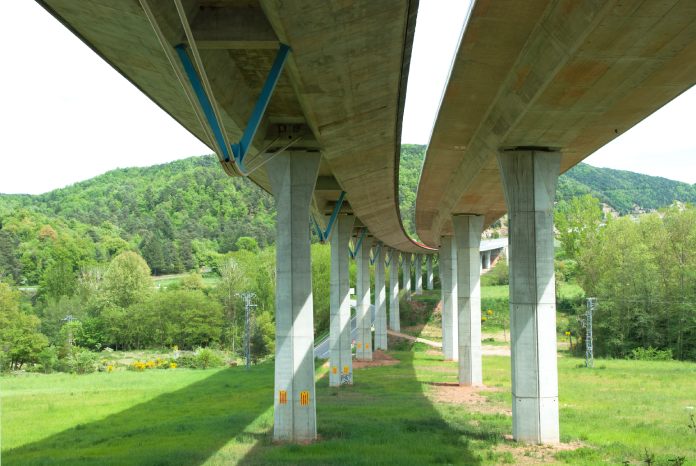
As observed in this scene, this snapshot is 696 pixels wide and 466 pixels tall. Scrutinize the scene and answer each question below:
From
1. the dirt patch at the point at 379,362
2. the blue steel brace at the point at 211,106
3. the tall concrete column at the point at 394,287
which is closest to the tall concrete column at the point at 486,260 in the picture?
the tall concrete column at the point at 394,287

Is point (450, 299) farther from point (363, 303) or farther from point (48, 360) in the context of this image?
point (48, 360)

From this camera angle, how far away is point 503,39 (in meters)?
15.6

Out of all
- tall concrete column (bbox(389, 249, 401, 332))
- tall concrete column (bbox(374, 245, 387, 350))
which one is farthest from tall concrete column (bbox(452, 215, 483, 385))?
tall concrete column (bbox(389, 249, 401, 332))

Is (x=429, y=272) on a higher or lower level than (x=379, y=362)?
higher

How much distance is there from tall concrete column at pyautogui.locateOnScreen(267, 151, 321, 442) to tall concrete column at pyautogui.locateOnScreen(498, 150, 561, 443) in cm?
609

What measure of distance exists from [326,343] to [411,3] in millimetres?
66040

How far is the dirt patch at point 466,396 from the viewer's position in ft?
93.2

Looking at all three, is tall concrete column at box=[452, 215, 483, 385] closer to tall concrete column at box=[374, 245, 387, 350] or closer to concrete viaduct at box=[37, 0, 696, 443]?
concrete viaduct at box=[37, 0, 696, 443]

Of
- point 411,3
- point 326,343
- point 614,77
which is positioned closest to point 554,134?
point 614,77

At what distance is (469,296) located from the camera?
124 ft

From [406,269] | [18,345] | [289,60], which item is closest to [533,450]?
[289,60]

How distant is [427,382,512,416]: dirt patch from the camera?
28.4 m

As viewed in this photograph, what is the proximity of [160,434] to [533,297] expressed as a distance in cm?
1268

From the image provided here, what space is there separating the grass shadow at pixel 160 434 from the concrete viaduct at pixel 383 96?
2981mm
